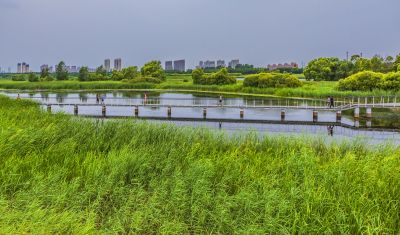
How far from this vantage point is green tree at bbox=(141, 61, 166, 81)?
305 ft

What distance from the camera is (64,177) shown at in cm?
827

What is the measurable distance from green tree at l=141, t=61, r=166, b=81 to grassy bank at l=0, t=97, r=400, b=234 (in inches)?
3266

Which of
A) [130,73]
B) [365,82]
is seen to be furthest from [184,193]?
[130,73]

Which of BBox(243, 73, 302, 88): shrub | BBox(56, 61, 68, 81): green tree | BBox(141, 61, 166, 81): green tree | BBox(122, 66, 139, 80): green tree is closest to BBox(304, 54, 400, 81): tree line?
BBox(243, 73, 302, 88): shrub

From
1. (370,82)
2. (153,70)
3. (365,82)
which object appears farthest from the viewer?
(153,70)

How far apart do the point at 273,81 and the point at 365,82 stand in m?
17.9

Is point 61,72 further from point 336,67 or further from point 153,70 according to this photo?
point 336,67

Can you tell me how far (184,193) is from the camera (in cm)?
774

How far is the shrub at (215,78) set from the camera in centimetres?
8012

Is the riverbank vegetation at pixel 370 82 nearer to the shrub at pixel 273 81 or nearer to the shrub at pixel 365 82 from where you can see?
the shrub at pixel 365 82

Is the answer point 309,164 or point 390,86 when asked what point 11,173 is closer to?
point 309,164

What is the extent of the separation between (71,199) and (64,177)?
119 centimetres

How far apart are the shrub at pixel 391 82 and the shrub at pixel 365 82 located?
32.7 inches

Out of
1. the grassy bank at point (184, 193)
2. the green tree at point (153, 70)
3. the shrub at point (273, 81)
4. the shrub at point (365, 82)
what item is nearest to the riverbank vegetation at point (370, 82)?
the shrub at point (365, 82)
